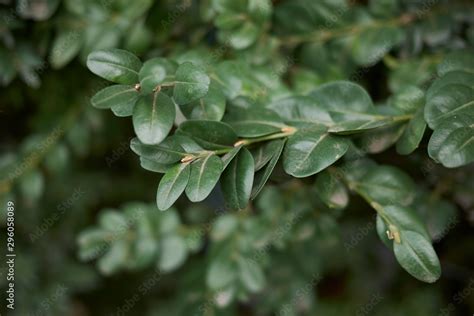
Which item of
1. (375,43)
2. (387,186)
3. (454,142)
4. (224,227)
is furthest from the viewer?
(224,227)

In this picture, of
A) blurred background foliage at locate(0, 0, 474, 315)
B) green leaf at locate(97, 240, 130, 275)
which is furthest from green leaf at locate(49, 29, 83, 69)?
green leaf at locate(97, 240, 130, 275)

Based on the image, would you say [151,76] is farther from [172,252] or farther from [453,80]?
[172,252]

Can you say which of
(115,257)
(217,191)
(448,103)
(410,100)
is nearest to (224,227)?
(217,191)

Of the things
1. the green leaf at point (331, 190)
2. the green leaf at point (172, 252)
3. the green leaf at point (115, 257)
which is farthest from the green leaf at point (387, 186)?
the green leaf at point (115, 257)

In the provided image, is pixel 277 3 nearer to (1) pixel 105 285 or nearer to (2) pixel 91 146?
(2) pixel 91 146

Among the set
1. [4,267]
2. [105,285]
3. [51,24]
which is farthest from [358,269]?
[51,24]

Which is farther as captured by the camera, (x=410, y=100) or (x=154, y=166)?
(x=410, y=100)
